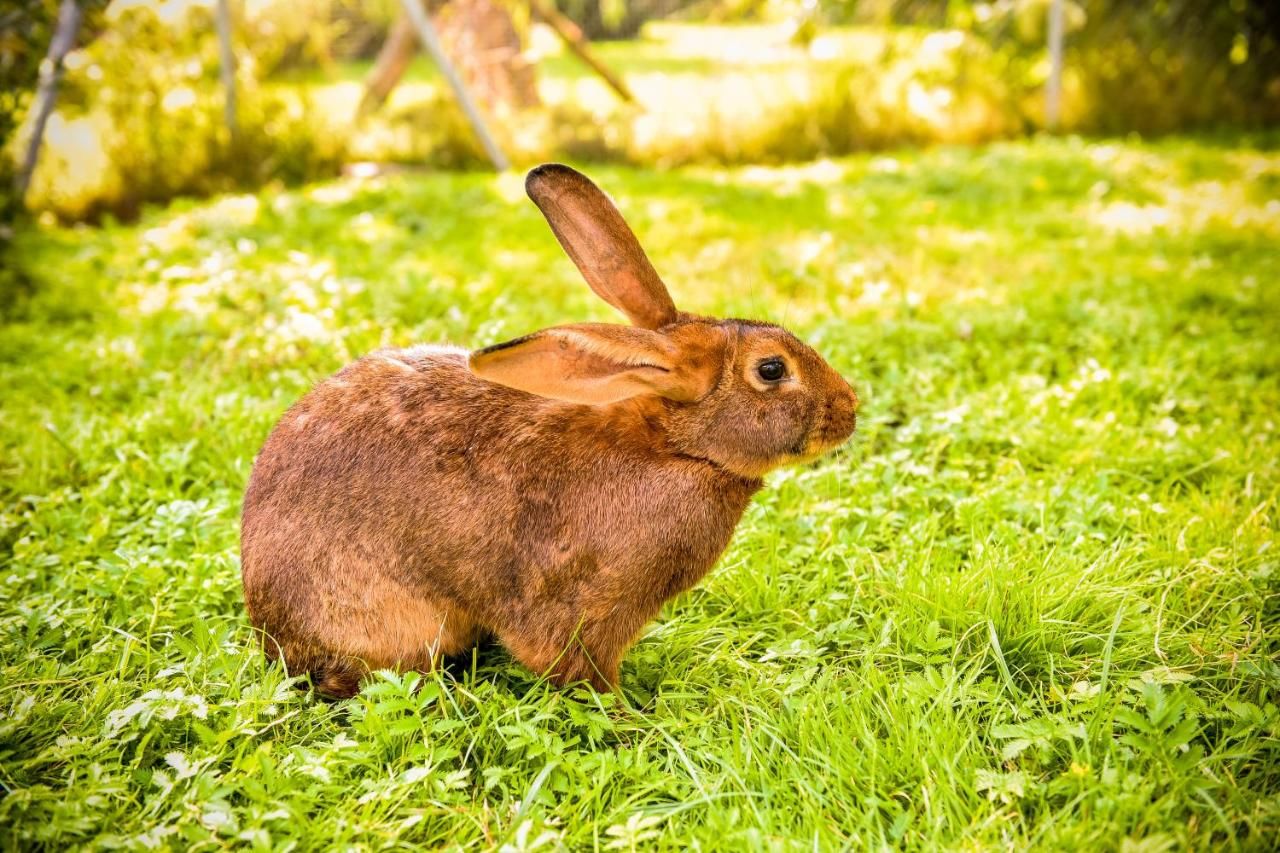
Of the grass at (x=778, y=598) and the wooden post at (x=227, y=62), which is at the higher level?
the wooden post at (x=227, y=62)

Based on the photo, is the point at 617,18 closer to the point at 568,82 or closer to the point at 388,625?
the point at 568,82

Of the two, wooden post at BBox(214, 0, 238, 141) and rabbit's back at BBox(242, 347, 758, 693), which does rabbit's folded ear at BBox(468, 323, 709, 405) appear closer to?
rabbit's back at BBox(242, 347, 758, 693)

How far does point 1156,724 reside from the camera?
2.29 m

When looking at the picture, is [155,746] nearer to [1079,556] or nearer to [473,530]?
[473,530]

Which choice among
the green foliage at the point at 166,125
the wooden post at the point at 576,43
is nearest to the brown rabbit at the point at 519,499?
the green foliage at the point at 166,125

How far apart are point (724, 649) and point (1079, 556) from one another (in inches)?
48.7

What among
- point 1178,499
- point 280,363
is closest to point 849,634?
point 1178,499

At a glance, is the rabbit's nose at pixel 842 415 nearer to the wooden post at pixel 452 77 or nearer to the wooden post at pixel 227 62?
the wooden post at pixel 452 77

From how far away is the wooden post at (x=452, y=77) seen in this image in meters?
8.54

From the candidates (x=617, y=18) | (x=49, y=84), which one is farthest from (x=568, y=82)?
(x=49, y=84)

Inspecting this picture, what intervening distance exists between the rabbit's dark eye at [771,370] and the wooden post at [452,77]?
6828mm

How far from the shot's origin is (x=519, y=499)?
268 cm

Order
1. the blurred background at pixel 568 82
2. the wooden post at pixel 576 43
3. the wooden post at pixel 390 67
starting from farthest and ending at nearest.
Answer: the wooden post at pixel 576 43 → the wooden post at pixel 390 67 → the blurred background at pixel 568 82

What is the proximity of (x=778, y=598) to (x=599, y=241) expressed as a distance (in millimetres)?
1312
